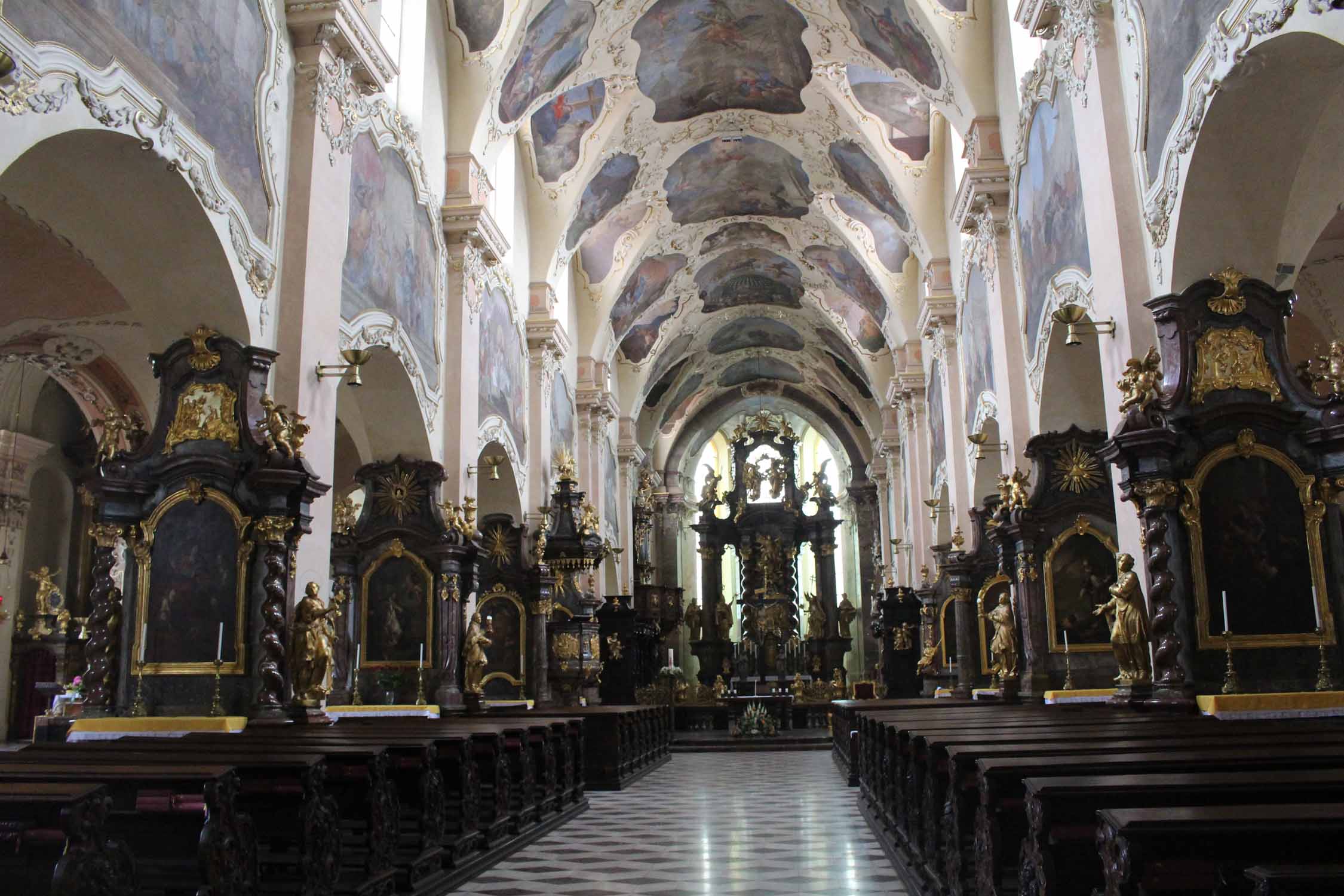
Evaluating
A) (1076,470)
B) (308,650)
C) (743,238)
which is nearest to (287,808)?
(308,650)

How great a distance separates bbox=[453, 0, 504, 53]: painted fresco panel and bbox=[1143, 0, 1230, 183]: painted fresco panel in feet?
30.4

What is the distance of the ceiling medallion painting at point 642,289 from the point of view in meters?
26.6

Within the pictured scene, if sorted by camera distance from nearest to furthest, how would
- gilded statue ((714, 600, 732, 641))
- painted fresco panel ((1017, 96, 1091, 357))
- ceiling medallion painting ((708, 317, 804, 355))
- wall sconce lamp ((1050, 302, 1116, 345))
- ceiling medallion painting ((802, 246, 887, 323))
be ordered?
wall sconce lamp ((1050, 302, 1116, 345))
painted fresco panel ((1017, 96, 1091, 357))
ceiling medallion painting ((802, 246, 887, 323))
ceiling medallion painting ((708, 317, 804, 355))
gilded statue ((714, 600, 732, 641))

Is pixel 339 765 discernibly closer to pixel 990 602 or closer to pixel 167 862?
pixel 167 862

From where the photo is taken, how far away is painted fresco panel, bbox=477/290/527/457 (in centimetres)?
1720

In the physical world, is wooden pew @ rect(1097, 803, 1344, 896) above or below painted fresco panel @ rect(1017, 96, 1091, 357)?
below

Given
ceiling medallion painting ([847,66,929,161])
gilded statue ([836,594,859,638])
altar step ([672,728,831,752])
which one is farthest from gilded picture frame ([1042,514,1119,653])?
gilded statue ([836,594,859,638])

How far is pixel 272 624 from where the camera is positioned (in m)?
9.18

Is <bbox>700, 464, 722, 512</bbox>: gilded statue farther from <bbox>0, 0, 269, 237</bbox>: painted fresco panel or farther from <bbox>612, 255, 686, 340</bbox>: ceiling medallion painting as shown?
→ <bbox>0, 0, 269, 237</bbox>: painted fresco panel

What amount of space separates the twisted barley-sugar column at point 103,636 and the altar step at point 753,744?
47.6 feet

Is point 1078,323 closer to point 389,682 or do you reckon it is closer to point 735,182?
point 389,682

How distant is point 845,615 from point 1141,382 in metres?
28.0

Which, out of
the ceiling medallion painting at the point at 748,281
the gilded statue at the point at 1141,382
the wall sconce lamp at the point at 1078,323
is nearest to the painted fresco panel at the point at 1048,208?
the wall sconce lamp at the point at 1078,323

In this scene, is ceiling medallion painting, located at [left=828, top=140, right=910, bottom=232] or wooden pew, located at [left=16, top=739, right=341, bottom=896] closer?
wooden pew, located at [left=16, top=739, right=341, bottom=896]
